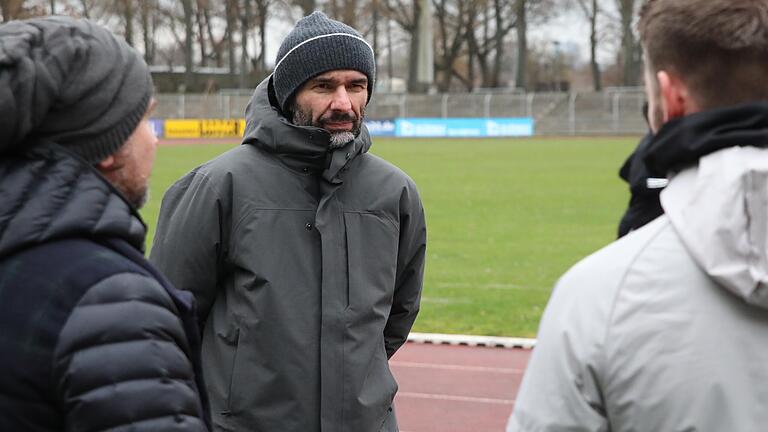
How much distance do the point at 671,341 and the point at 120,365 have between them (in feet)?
2.83

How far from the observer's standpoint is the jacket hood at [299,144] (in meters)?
3.46

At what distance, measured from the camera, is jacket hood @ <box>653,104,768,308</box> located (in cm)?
167

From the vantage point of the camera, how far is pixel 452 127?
52.0 metres

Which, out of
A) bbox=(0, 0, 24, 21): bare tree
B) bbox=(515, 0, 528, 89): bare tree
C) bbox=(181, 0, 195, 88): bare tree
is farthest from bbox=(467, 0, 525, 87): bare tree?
bbox=(0, 0, 24, 21): bare tree

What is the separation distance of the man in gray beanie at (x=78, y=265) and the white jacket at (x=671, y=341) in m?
0.66

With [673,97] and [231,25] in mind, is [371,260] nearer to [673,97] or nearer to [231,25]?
[673,97]

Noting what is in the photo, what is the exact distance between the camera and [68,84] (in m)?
1.97

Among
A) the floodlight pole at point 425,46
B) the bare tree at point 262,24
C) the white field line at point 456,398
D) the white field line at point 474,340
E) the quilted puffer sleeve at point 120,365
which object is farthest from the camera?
the bare tree at point 262,24

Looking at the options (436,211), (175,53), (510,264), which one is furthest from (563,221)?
(175,53)

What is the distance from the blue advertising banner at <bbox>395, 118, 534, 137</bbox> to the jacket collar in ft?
164

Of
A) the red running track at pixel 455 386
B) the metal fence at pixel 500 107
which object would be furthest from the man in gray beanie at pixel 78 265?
the metal fence at pixel 500 107

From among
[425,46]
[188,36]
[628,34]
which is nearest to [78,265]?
[425,46]

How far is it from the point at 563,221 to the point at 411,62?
155 feet

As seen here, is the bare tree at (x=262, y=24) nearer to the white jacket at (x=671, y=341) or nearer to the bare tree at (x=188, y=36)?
the bare tree at (x=188, y=36)
